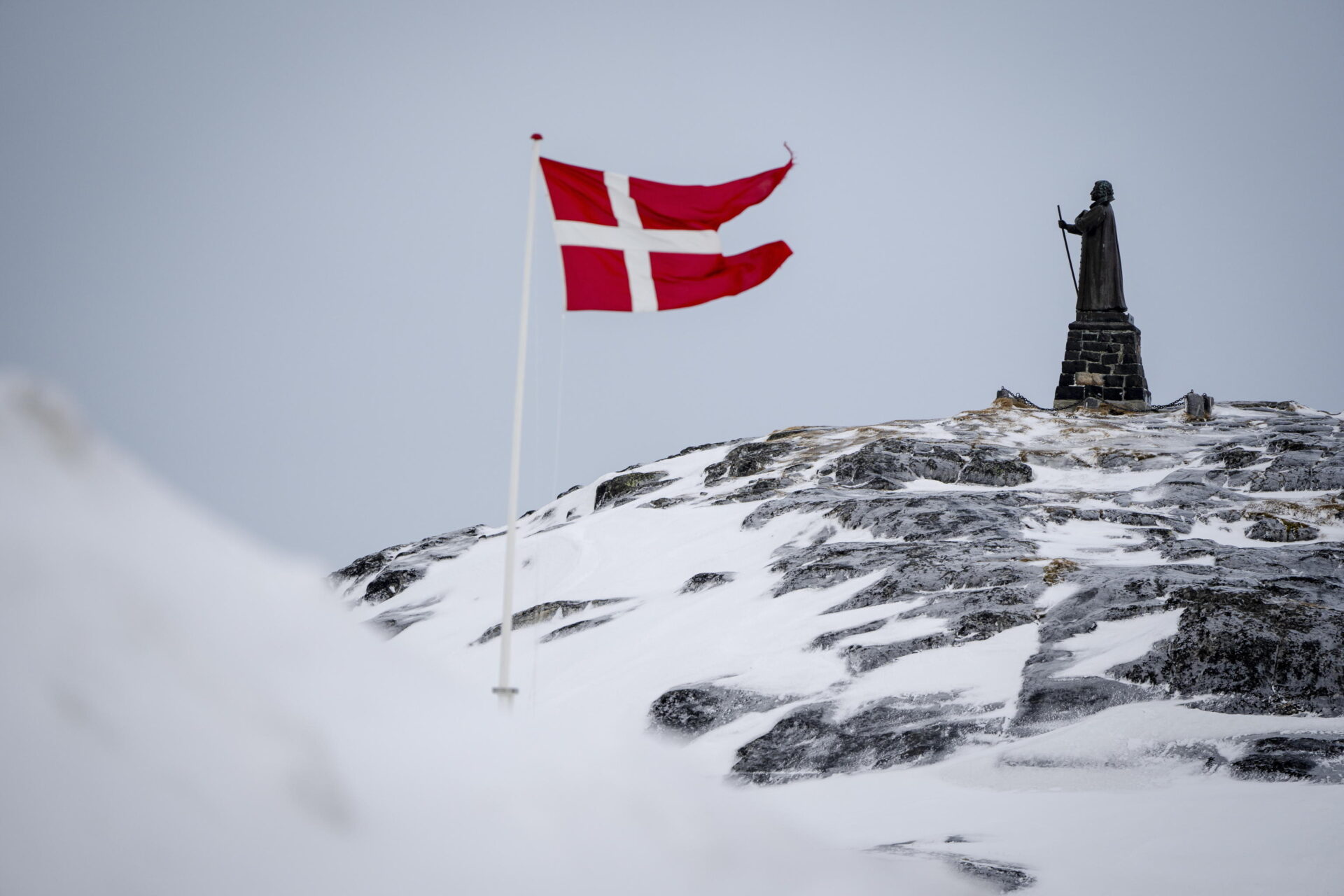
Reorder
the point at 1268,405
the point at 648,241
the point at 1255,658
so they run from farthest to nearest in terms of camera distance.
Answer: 1. the point at 1268,405
2. the point at 1255,658
3. the point at 648,241

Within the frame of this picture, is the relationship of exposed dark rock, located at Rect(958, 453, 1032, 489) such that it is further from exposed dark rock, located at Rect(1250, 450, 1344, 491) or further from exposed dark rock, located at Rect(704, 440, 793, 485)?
exposed dark rock, located at Rect(704, 440, 793, 485)

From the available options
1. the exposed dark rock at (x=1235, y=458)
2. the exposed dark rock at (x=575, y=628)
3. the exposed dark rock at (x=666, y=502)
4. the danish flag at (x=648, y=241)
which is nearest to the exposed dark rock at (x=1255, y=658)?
the danish flag at (x=648, y=241)

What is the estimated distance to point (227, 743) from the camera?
3.60m

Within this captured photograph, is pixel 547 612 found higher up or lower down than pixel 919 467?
lower down

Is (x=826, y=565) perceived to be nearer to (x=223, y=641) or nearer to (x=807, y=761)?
(x=807, y=761)

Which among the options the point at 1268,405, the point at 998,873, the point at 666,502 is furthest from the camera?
the point at 1268,405

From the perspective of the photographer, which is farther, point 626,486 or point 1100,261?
point 1100,261

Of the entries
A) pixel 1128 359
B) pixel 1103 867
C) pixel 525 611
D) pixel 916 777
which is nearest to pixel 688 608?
pixel 525 611

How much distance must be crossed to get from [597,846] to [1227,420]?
906 inches

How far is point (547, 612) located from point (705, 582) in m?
2.46

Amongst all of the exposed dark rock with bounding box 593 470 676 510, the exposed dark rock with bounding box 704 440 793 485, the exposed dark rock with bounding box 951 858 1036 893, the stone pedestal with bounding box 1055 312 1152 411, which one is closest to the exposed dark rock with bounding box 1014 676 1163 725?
the exposed dark rock with bounding box 951 858 1036 893

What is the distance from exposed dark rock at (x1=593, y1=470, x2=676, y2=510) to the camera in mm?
22953

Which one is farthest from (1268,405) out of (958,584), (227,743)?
(227,743)

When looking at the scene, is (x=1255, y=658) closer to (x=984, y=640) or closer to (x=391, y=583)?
(x=984, y=640)
